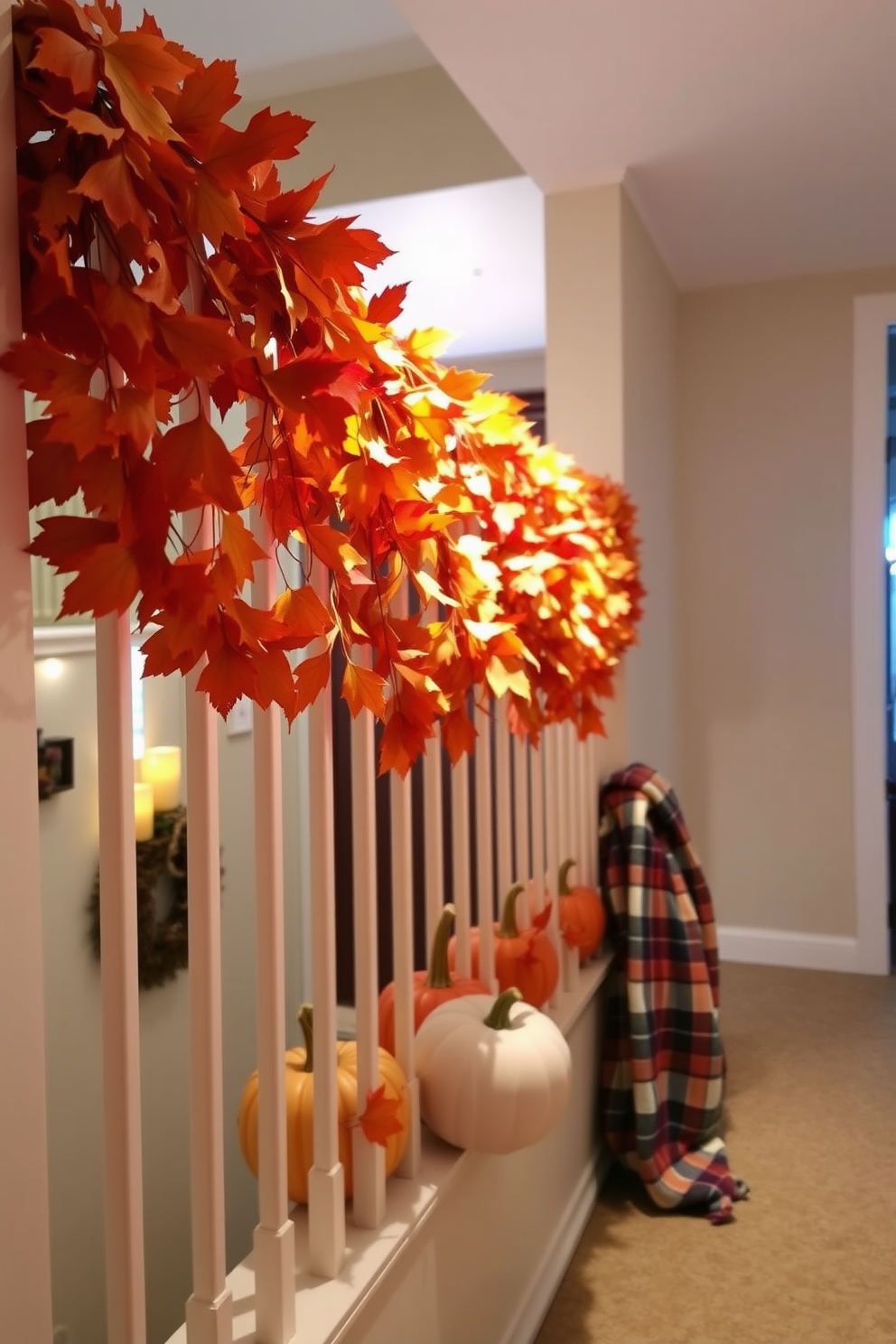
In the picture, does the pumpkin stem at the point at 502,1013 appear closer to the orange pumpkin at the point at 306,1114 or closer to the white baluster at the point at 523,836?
the orange pumpkin at the point at 306,1114

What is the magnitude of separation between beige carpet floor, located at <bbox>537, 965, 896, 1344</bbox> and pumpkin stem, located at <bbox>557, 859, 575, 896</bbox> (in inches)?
24.8

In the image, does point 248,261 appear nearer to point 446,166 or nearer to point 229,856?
point 446,166

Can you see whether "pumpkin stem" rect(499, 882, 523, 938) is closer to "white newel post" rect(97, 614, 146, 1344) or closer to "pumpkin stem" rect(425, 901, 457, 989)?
"pumpkin stem" rect(425, 901, 457, 989)

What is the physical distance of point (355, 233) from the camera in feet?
2.37

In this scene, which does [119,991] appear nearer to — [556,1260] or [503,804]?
[503,804]

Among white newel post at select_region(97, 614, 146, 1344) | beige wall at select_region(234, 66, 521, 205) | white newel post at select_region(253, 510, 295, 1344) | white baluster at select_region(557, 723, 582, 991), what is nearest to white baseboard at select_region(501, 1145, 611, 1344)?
white baluster at select_region(557, 723, 582, 991)

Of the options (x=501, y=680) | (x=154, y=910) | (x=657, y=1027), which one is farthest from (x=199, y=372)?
(x=154, y=910)

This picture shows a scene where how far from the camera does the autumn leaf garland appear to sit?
0.61 metres

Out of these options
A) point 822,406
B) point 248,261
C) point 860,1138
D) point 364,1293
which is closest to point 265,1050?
point 364,1293

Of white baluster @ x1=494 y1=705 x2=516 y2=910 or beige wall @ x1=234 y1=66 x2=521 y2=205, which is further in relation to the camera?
beige wall @ x1=234 y1=66 x2=521 y2=205

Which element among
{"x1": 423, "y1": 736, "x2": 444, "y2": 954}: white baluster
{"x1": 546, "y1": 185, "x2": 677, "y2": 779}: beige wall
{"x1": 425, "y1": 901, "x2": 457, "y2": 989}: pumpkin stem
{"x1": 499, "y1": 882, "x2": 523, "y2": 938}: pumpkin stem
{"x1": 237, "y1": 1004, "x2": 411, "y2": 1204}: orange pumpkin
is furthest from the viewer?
{"x1": 546, "y1": 185, "x2": 677, "y2": 779}: beige wall

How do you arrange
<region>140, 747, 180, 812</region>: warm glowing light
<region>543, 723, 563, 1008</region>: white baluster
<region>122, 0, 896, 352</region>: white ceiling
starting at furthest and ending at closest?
<region>140, 747, 180, 812</region>: warm glowing light
<region>543, 723, 563, 1008</region>: white baluster
<region>122, 0, 896, 352</region>: white ceiling

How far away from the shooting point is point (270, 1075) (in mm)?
987

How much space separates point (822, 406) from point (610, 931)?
1.96 m
